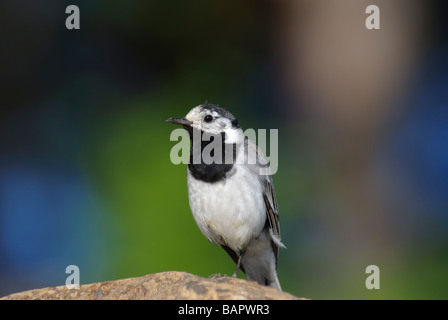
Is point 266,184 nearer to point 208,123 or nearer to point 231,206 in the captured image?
point 231,206

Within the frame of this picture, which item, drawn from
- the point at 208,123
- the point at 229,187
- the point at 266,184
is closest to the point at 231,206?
the point at 229,187

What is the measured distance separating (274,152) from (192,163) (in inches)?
59.3

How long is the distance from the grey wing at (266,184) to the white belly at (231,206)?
0.07 m

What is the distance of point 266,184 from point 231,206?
1.06ft

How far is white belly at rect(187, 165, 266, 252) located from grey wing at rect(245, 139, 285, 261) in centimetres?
7

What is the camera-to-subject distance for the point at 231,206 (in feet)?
10.3

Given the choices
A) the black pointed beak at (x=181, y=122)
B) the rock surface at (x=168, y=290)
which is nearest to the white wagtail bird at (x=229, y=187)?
the black pointed beak at (x=181, y=122)

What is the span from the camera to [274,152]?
4.63 m

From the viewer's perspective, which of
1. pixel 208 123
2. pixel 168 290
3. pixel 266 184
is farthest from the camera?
pixel 266 184

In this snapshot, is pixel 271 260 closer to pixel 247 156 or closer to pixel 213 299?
pixel 247 156

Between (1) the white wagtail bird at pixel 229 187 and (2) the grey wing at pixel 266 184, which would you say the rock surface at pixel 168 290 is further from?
(2) the grey wing at pixel 266 184

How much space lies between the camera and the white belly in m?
3.13
